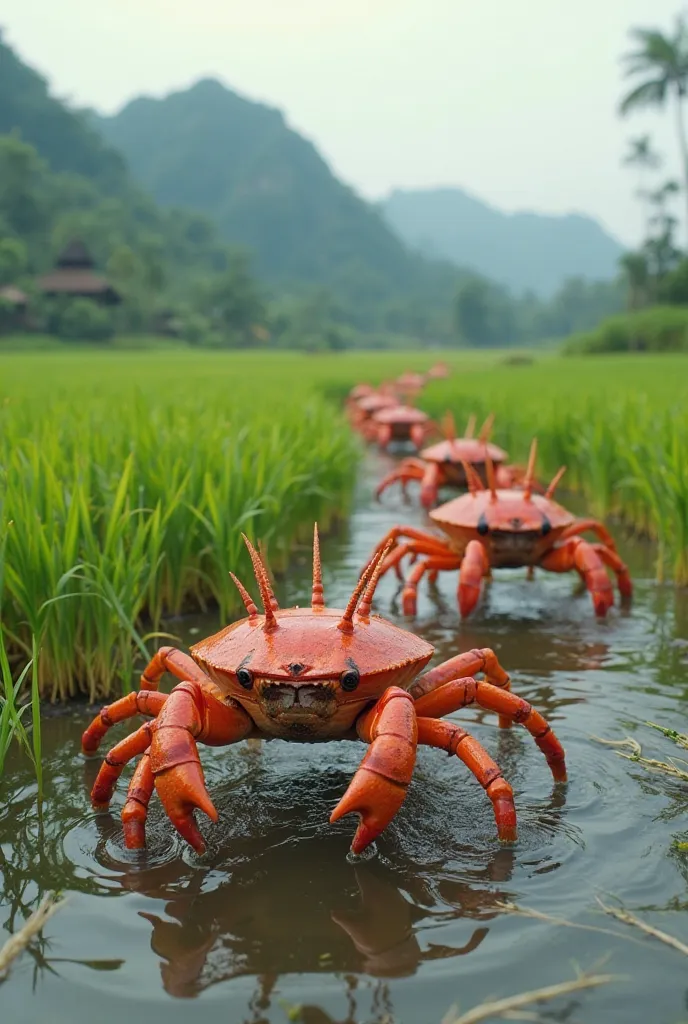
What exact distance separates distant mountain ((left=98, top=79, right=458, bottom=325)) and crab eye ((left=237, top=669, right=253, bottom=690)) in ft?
382

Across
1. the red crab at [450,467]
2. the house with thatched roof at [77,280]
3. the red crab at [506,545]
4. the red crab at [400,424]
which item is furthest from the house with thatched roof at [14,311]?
the red crab at [506,545]

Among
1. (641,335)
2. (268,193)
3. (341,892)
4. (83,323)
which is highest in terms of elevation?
(268,193)

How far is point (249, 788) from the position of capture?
9.73 ft

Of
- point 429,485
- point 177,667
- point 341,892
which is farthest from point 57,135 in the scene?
point 341,892

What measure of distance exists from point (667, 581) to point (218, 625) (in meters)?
2.83

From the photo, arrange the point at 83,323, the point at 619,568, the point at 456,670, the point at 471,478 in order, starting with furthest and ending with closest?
the point at 83,323 < the point at 471,478 < the point at 619,568 < the point at 456,670

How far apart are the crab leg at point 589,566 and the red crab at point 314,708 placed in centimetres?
221

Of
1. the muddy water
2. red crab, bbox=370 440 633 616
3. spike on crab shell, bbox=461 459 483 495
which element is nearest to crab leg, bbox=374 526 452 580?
red crab, bbox=370 440 633 616

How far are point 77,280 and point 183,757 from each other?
59.3m

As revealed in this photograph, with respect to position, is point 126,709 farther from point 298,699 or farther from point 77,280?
point 77,280

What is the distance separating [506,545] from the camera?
5.00 meters

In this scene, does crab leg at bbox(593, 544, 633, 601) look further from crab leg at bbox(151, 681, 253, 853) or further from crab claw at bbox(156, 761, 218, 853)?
crab claw at bbox(156, 761, 218, 853)

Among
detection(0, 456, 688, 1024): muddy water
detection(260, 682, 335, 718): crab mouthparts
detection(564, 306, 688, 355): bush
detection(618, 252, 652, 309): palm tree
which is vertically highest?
detection(618, 252, 652, 309): palm tree

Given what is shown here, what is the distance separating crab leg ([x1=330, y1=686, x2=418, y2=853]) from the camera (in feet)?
7.36
